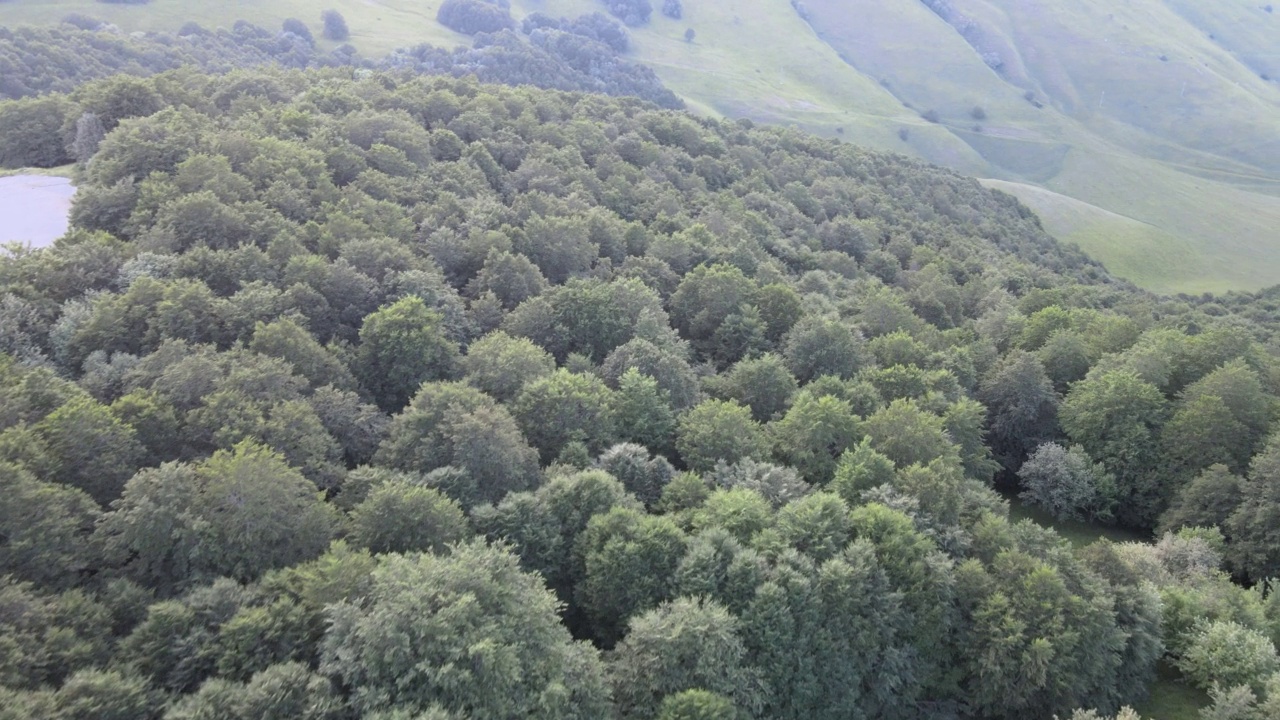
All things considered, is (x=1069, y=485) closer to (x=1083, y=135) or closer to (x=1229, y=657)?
(x=1229, y=657)

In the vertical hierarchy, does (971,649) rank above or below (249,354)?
below

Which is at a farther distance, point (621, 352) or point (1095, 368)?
point (1095, 368)

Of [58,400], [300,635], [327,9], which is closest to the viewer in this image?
[300,635]

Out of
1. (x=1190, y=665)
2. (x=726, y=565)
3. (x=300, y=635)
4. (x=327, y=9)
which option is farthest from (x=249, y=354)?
(x=327, y=9)

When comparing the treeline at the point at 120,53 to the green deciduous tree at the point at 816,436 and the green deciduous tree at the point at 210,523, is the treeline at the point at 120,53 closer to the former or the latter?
the green deciduous tree at the point at 210,523

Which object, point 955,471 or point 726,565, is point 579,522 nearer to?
point 726,565

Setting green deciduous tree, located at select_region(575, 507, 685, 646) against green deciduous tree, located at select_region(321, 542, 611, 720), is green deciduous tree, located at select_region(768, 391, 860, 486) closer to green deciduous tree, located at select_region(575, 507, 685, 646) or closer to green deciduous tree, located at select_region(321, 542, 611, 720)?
green deciduous tree, located at select_region(575, 507, 685, 646)
